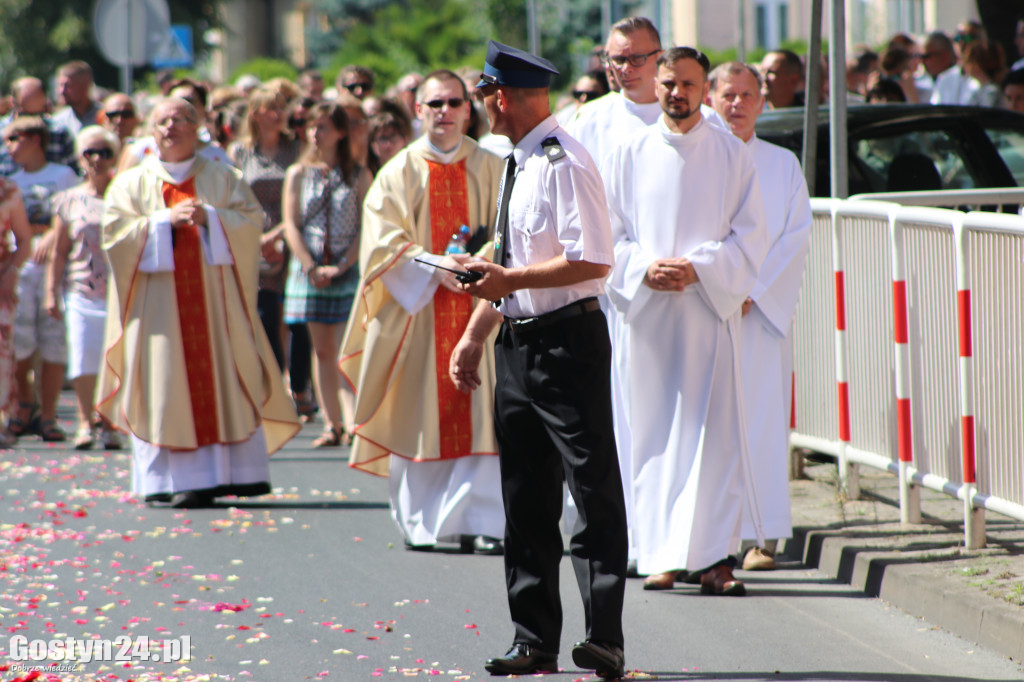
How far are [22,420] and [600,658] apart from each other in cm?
797

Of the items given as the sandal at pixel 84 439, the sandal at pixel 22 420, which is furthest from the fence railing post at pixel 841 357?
the sandal at pixel 22 420

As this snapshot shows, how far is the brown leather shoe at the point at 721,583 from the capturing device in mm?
6652

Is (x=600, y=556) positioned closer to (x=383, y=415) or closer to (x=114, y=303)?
(x=383, y=415)

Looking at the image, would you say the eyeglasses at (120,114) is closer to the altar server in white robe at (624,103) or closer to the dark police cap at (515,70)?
the altar server in white robe at (624,103)

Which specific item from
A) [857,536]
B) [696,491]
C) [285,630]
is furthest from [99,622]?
[857,536]

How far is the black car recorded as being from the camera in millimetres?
9695

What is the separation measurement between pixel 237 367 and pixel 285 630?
3.21 m

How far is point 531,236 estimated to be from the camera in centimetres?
534

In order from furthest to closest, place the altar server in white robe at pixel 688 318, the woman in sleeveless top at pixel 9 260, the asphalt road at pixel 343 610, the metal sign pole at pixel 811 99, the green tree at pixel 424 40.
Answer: the green tree at pixel 424 40
the woman in sleeveless top at pixel 9 260
the metal sign pole at pixel 811 99
the altar server in white robe at pixel 688 318
the asphalt road at pixel 343 610

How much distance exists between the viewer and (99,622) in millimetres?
6344

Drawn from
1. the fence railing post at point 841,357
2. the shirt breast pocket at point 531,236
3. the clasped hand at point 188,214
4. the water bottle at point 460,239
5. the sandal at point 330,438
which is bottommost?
the sandal at point 330,438

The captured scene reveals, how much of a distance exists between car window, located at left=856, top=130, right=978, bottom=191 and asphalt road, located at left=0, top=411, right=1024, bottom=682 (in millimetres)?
3405

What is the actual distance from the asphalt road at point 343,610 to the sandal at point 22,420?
3.14m

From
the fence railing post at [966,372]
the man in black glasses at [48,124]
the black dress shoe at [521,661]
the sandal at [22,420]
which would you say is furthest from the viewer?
the man in black glasses at [48,124]
